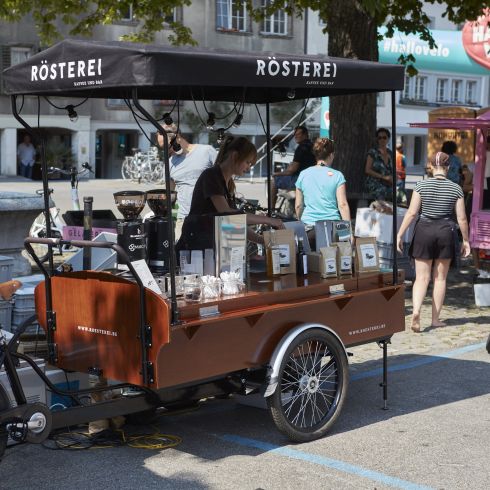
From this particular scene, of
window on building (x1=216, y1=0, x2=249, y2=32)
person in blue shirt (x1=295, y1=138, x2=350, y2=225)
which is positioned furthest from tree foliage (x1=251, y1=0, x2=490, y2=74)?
window on building (x1=216, y1=0, x2=249, y2=32)

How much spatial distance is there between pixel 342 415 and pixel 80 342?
1.94 meters

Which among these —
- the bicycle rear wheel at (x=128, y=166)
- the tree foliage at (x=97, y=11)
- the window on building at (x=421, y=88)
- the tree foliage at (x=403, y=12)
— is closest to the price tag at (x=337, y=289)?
the tree foliage at (x=403, y=12)

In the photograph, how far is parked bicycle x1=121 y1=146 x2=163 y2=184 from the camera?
108 feet

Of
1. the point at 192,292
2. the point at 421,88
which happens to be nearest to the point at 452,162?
the point at 192,292

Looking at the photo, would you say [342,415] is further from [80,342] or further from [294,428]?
[80,342]

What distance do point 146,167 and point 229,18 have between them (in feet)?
33.0

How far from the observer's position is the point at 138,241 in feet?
19.3

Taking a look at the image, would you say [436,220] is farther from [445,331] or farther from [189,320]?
[189,320]

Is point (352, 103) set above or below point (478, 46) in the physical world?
below

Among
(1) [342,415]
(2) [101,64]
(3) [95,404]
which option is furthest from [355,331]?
(2) [101,64]

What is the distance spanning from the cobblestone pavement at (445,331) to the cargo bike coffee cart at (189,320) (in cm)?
193

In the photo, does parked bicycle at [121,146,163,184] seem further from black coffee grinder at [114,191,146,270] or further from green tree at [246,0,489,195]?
black coffee grinder at [114,191,146,270]

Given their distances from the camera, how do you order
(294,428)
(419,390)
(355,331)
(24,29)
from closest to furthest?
1. (294,428)
2. (355,331)
3. (419,390)
4. (24,29)

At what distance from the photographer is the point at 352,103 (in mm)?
12430
